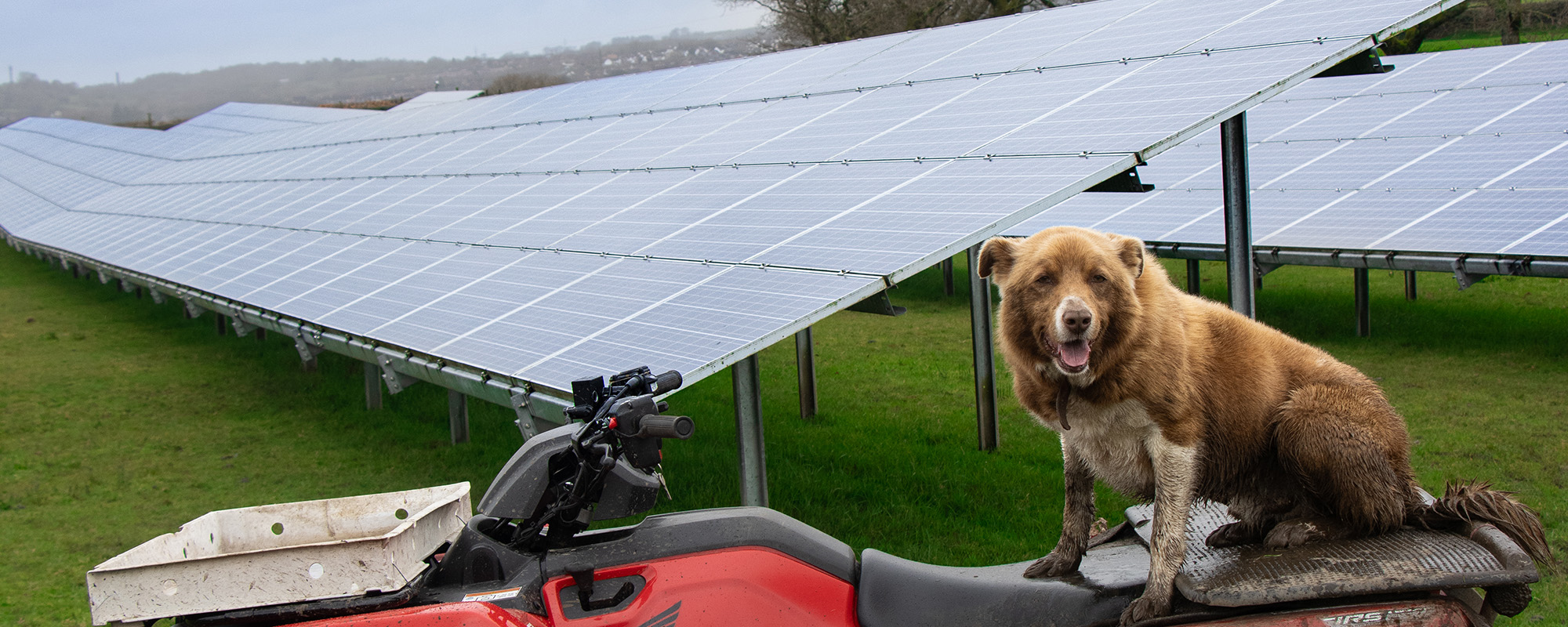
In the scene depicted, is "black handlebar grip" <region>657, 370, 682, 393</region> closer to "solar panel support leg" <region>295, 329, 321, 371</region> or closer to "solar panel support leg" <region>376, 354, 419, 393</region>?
"solar panel support leg" <region>376, 354, 419, 393</region>

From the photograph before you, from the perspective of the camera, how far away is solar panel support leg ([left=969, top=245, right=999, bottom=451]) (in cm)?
766

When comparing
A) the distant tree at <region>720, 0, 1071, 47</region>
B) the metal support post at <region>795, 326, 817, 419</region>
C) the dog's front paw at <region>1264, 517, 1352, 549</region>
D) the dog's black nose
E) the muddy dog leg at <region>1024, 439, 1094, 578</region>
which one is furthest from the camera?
the distant tree at <region>720, 0, 1071, 47</region>

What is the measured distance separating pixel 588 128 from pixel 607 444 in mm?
9842

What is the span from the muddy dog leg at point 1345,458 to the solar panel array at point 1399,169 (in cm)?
700

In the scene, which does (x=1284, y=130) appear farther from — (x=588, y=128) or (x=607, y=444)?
(x=607, y=444)

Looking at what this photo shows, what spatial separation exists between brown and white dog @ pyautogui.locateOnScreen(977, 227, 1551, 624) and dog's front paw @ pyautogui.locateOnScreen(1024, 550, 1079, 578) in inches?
12.7

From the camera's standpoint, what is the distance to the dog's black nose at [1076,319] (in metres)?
2.91

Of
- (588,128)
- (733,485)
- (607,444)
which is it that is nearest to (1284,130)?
(588,128)

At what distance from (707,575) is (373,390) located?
8013mm

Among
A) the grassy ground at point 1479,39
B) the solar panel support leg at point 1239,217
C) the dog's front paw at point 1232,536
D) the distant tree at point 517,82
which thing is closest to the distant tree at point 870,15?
the grassy ground at point 1479,39

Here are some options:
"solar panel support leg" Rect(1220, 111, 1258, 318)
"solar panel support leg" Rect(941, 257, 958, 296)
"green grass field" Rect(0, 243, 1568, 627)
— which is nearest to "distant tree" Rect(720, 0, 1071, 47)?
"solar panel support leg" Rect(941, 257, 958, 296)

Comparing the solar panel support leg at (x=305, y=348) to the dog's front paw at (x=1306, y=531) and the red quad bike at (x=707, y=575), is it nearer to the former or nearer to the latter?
the red quad bike at (x=707, y=575)

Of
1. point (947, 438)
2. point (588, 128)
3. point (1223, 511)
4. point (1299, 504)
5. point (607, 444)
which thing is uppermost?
point (588, 128)

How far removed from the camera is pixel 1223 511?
4176mm
